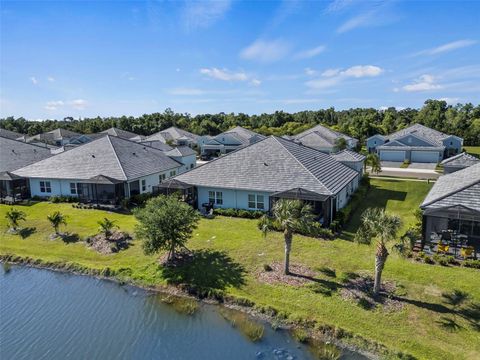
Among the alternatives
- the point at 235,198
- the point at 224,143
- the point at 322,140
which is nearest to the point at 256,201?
the point at 235,198

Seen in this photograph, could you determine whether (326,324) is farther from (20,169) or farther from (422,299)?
(20,169)

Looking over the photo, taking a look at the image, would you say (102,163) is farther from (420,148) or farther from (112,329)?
(420,148)

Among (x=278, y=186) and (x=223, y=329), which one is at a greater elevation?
(x=278, y=186)

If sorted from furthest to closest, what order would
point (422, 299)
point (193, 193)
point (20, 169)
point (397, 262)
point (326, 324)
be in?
point (20, 169)
point (193, 193)
point (397, 262)
point (422, 299)
point (326, 324)

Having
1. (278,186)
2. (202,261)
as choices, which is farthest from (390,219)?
(278,186)

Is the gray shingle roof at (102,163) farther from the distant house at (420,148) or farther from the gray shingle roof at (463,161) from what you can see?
the distant house at (420,148)

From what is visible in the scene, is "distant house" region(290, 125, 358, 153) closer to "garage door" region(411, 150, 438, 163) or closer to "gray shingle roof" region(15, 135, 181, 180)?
"garage door" region(411, 150, 438, 163)
